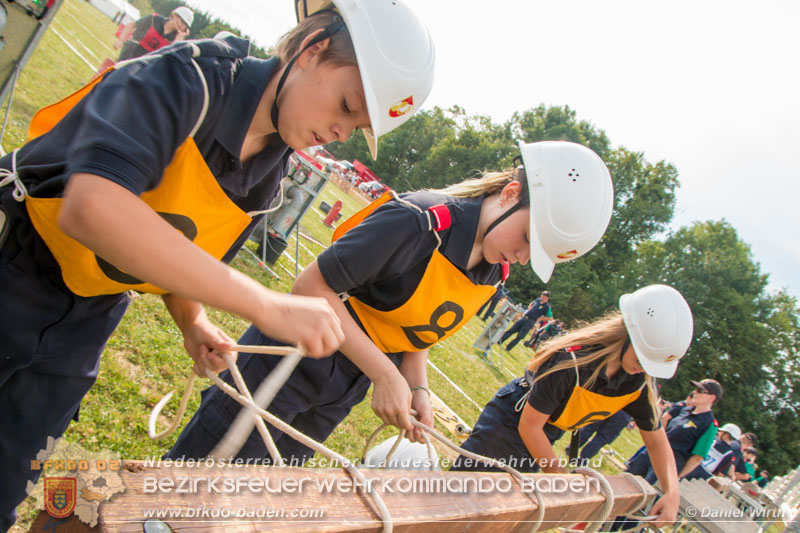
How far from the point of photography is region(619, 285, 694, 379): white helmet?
10.8 ft

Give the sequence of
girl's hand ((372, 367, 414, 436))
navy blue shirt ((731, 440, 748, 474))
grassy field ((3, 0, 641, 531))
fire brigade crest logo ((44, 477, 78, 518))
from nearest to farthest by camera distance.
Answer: fire brigade crest logo ((44, 477, 78, 518)) < girl's hand ((372, 367, 414, 436)) < grassy field ((3, 0, 641, 531)) < navy blue shirt ((731, 440, 748, 474))

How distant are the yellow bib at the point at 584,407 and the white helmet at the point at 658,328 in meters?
0.29

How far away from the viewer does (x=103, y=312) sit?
5.19 ft

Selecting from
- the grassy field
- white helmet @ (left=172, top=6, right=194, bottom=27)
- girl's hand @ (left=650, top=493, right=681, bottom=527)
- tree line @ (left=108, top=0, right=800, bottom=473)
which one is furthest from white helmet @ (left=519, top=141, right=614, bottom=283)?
tree line @ (left=108, top=0, right=800, bottom=473)

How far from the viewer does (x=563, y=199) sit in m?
2.26

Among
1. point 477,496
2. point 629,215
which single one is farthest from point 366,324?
point 629,215

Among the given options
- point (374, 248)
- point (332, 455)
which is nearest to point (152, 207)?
point (374, 248)

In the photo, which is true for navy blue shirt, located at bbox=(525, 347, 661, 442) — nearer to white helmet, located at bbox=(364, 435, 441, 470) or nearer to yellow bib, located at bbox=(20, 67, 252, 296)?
white helmet, located at bbox=(364, 435, 441, 470)

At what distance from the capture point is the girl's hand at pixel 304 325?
3.37 ft

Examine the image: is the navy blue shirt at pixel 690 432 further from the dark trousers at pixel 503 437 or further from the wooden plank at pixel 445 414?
the dark trousers at pixel 503 437

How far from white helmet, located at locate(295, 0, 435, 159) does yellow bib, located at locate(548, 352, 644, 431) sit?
2.23 meters

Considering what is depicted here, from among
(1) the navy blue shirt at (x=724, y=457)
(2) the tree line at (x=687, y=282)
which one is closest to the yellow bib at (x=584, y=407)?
(1) the navy blue shirt at (x=724, y=457)

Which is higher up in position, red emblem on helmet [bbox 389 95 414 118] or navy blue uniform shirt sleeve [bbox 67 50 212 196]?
red emblem on helmet [bbox 389 95 414 118]

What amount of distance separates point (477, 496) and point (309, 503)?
703mm
